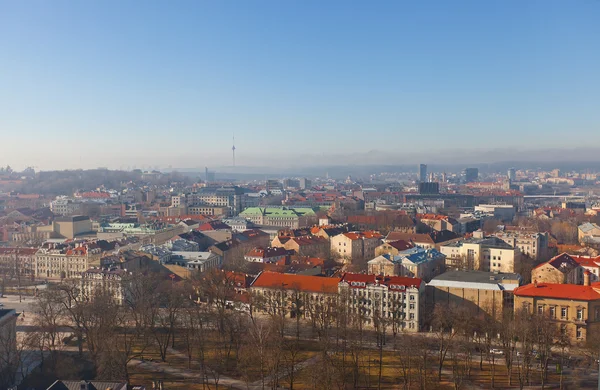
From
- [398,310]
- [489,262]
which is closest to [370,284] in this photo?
[398,310]

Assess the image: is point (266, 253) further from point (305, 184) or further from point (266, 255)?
point (305, 184)

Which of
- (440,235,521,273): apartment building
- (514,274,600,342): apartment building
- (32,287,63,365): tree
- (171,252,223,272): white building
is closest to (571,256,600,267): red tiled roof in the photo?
(440,235,521,273): apartment building

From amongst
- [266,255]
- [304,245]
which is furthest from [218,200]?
[266,255]

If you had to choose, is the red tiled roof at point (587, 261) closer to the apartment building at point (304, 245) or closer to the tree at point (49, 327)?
the apartment building at point (304, 245)

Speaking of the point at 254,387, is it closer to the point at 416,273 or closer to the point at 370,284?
the point at 370,284

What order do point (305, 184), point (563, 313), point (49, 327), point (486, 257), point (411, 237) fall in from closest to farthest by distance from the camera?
point (49, 327) < point (563, 313) < point (486, 257) < point (411, 237) < point (305, 184)

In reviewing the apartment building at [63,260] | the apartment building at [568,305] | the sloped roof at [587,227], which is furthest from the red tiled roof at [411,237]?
the apartment building at [63,260]
